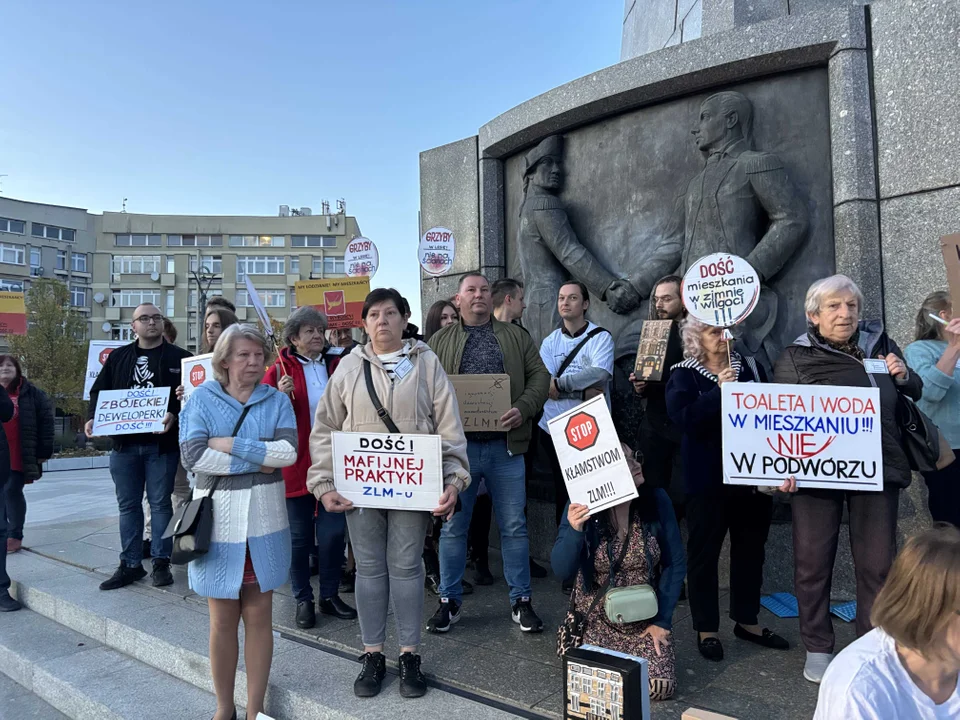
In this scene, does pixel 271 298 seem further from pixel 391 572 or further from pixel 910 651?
pixel 910 651

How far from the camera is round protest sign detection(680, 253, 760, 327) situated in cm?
359

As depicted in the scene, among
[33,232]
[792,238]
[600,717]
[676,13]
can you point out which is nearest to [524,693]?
[600,717]

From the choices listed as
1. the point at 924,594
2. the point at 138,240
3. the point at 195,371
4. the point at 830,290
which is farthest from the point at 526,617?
the point at 138,240

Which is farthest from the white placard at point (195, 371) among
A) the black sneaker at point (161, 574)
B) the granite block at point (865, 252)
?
the granite block at point (865, 252)

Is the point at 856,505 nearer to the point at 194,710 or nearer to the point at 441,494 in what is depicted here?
the point at 441,494

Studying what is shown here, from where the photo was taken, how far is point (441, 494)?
3344 millimetres

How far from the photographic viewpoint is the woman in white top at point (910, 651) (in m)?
1.61

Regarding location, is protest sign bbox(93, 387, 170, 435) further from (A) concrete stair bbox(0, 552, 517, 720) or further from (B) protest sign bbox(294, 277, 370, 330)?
(B) protest sign bbox(294, 277, 370, 330)

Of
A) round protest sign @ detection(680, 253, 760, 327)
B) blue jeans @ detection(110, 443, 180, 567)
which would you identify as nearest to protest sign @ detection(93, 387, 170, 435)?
blue jeans @ detection(110, 443, 180, 567)

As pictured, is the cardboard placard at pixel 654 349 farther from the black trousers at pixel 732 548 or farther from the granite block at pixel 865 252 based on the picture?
the granite block at pixel 865 252

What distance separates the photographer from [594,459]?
10.1 feet

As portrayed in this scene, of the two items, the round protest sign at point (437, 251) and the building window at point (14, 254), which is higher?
the building window at point (14, 254)

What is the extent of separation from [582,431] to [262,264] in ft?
204

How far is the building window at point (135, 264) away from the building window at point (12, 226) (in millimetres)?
7158
